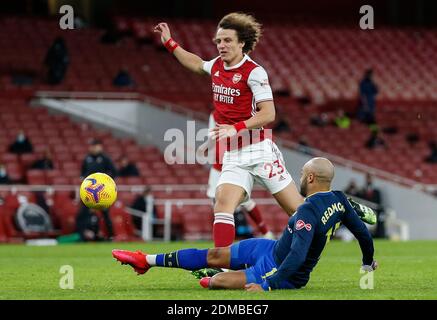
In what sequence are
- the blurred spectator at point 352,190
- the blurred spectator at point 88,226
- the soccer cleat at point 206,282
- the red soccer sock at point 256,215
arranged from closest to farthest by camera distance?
the soccer cleat at point 206,282
the red soccer sock at point 256,215
the blurred spectator at point 88,226
the blurred spectator at point 352,190

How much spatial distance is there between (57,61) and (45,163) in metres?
4.94

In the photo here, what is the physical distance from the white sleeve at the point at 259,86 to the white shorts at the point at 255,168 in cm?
49

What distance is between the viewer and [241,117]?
9.80 m

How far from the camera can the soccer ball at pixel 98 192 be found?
1028 centimetres

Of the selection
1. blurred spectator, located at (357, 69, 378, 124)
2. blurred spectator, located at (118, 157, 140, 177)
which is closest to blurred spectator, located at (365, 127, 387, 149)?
blurred spectator, located at (357, 69, 378, 124)

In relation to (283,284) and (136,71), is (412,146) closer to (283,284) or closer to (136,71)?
(136,71)

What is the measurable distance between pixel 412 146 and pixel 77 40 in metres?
9.56

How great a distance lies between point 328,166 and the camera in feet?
27.6

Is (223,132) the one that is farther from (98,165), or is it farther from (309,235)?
(98,165)

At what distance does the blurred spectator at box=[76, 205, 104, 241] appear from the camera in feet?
65.6

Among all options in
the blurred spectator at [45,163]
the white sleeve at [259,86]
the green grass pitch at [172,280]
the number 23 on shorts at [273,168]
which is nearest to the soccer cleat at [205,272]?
the green grass pitch at [172,280]

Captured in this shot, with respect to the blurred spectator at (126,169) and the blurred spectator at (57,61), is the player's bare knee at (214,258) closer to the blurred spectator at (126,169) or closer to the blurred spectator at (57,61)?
the blurred spectator at (126,169)

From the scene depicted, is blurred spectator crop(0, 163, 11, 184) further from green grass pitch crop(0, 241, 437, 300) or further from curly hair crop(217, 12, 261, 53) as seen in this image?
curly hair crop(217, 12, 261, 53)

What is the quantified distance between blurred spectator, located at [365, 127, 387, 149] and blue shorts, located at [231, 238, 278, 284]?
61.5ft
